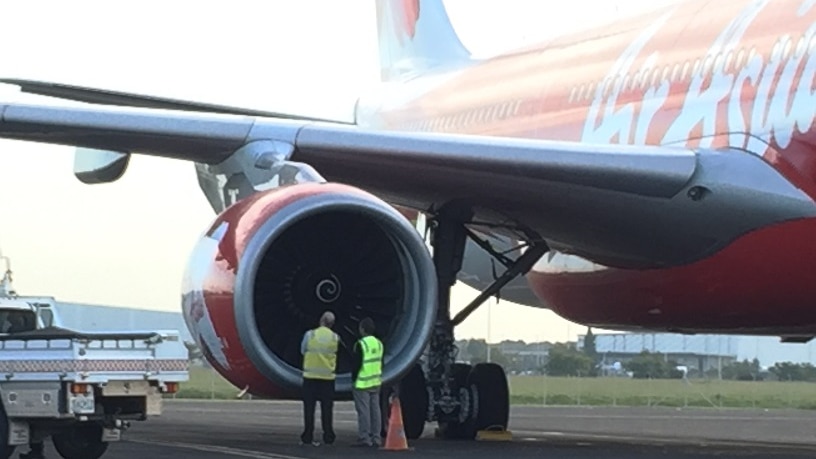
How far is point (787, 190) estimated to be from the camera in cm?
1342

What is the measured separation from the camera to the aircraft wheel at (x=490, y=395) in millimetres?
17047

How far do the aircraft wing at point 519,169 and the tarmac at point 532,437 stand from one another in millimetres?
1767

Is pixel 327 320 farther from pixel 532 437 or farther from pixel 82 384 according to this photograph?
pixel 532 437

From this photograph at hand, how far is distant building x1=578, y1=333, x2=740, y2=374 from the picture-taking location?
4281 cm

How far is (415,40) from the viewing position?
23703 mm

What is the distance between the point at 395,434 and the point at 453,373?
2250mm

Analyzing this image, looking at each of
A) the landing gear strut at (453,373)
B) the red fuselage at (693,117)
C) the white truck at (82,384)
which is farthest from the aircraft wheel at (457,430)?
the white truck at (82,384)

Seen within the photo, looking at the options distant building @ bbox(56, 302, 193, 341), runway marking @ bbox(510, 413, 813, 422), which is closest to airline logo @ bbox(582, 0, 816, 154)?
runway marking @ bbox(510, 413, 813, 422)

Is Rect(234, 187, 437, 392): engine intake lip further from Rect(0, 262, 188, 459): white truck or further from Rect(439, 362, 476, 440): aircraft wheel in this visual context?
Rect(439, 362, 476, 440): aircraft wheel

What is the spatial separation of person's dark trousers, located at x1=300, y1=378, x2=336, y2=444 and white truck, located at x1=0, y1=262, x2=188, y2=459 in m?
0.91

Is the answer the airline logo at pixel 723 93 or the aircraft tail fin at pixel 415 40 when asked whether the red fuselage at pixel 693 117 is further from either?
the aircraft tail fin at pixel 415 40

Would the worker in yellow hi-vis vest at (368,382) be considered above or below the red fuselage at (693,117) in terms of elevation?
below

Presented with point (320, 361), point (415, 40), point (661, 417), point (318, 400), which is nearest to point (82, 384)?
point (320, 361)

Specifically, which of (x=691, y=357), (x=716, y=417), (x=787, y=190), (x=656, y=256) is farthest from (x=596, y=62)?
(x=691, y=357)
